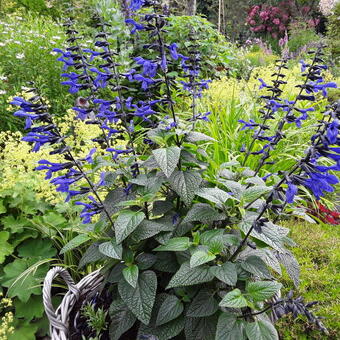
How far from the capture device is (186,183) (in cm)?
144

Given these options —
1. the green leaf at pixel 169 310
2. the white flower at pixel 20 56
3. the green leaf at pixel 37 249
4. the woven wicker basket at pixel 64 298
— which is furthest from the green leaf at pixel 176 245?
the white flower at pixel 20 56

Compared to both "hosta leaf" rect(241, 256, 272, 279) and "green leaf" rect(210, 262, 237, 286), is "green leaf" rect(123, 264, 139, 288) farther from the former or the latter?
"hosta leaf" rect(241, 256, 272, 279)

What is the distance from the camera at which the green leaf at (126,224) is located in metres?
1.29

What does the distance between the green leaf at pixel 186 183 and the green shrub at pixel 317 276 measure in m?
1.02

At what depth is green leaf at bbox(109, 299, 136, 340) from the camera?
1.41 metres

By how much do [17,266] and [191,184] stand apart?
1.35 m

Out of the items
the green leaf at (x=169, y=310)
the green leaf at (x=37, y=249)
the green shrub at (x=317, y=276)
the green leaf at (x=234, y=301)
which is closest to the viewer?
the green leaf at (x=234, y=301)

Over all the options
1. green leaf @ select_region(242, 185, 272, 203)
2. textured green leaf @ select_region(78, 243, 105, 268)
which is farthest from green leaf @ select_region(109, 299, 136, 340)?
green leaf @ select_region(242, 185, 272, 203)

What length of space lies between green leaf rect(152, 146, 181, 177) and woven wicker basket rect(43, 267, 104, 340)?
76 cm

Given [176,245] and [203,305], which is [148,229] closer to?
[176,245]

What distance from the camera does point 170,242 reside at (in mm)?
1366

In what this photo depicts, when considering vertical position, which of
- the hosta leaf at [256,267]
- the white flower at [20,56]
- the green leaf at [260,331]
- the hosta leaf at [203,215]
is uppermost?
the white flower at [20,56]

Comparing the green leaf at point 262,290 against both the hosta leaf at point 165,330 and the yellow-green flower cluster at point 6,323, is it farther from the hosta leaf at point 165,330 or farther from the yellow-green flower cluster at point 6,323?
the yellow-green flower cluster at point 6,323

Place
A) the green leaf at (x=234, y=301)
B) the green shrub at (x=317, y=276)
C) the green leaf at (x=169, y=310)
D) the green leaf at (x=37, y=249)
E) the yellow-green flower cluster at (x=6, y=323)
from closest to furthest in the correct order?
1. the green leaf at (x=234, y=301)
2. the green leaf at (x=169, y=310)
3. the yellow-green flower cluster at (x=6, y=323)
4. the green shrub at (x=317, y=276)
5. the green leaf at (x=37, y=249)
